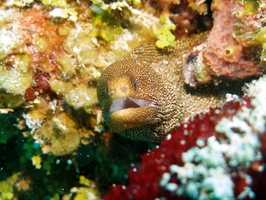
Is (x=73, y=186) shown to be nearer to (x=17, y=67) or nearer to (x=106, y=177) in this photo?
(x=106, y=177)

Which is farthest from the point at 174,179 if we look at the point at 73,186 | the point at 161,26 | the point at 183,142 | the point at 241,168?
the point at 73,186

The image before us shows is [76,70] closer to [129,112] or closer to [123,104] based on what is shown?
[123,104]

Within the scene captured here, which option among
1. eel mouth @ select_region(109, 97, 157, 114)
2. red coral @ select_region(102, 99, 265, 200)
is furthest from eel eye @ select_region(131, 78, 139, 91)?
red coral @ select_region(102, 99, 265, 200)

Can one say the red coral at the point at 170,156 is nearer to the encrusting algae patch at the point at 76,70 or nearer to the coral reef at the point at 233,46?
the coral reef at the point at 233,46

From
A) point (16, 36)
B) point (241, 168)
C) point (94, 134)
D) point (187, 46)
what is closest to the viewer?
point (241, 168)

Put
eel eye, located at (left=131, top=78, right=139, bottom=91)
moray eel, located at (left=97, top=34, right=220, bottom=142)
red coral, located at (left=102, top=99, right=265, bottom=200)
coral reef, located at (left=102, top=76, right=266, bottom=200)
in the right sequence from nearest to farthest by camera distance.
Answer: coral reef, located at (left=102, top=76, right=266, bottom=200), red coral, located at (left=102, top=99, right=265, bottom=200), moray eel, located at (left=97, top=34, right=220, bottom=142), eel eye, located at (left=131, top=78, right=139, bottom=91)

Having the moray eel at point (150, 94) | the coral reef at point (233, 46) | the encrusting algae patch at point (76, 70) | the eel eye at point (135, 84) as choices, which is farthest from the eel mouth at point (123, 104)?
the coral reef at point (233, 46)

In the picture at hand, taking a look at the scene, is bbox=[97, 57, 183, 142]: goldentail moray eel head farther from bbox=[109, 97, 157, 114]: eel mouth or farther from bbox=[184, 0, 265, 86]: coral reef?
bbox=[184, 0, 265, 86]: coral reef
